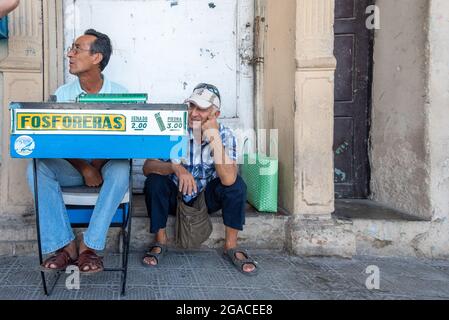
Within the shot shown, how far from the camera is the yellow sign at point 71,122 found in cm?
203

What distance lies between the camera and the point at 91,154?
2.08m

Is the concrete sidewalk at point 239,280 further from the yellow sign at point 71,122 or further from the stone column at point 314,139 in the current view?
the yellow sign at point 71,122

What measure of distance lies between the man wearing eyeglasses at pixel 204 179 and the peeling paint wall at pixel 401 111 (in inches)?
62.9

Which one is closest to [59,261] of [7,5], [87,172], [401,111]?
[87,172]

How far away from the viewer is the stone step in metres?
3.06

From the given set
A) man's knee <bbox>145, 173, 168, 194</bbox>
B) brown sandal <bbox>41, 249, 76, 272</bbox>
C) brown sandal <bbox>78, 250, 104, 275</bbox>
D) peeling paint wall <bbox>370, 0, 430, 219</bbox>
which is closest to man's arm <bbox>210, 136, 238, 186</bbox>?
man's knee <bbox>145, 173, 168, 194</bbox>

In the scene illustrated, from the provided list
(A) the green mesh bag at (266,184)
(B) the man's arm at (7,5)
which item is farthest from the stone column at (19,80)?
(A) the green mesh bag at (266,184)

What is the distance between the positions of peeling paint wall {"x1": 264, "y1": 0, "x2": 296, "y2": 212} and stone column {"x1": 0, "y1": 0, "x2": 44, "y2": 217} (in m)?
1.86

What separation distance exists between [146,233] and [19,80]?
4.75 ft

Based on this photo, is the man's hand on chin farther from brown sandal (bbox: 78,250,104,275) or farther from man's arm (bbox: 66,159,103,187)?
brown sandal (bbox: 78,250,104,275)

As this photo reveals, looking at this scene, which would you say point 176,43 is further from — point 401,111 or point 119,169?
point 401,111
